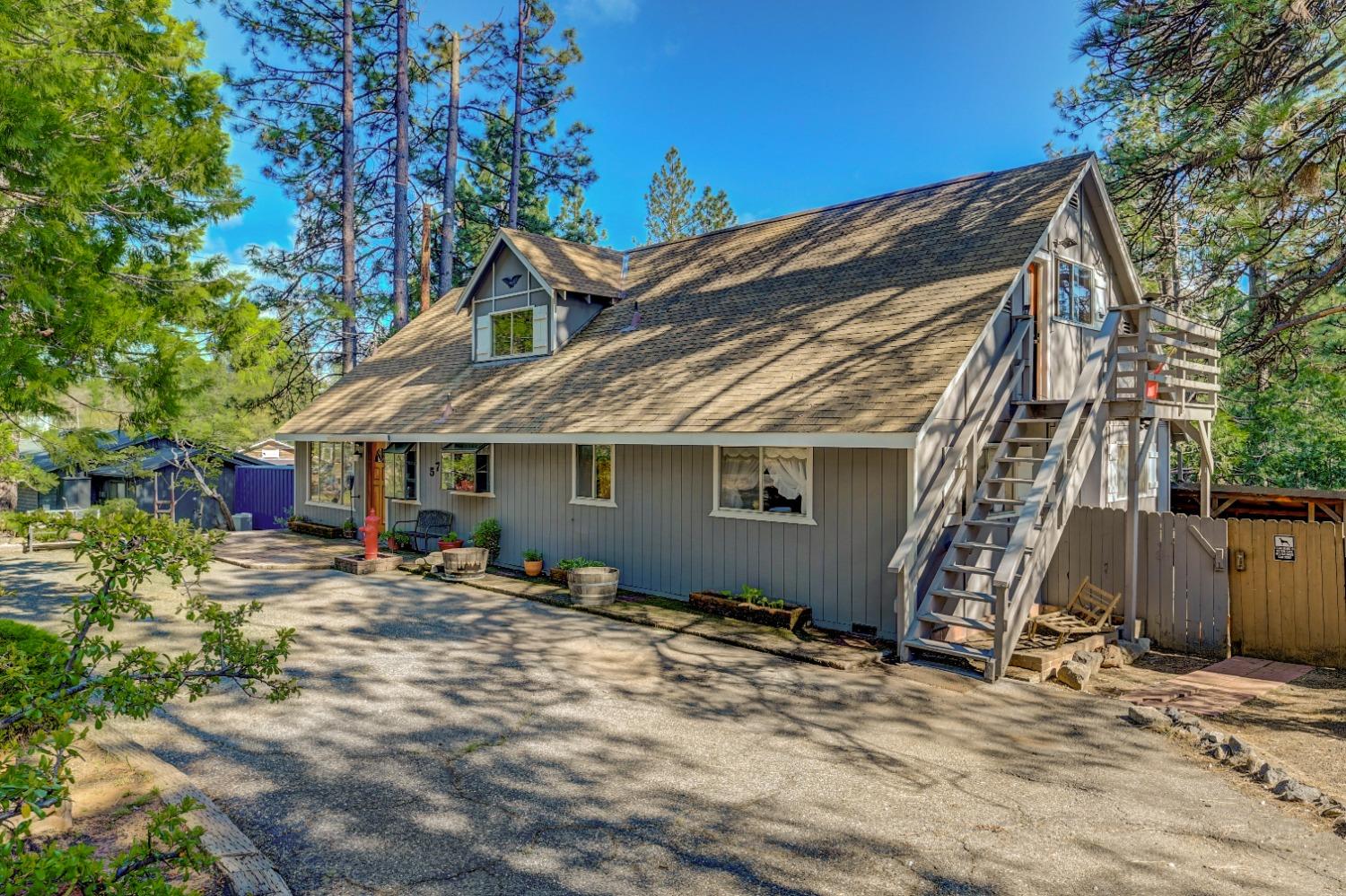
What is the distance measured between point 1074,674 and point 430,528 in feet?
38.2

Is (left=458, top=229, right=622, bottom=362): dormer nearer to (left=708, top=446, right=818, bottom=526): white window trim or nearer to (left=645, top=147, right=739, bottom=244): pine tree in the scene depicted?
(left=708, top=446, right=818, bottom=526): white window trim

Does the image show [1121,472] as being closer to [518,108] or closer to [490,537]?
[490,537]

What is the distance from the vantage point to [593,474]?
500 inches

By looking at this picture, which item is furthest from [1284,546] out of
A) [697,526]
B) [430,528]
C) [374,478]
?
→ [374,478]

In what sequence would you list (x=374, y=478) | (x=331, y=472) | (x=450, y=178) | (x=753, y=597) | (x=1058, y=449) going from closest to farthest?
(x=1058, y=449)
(x=753, y=597)
(x=374, y=478)
(x=331, y=472)
(x=450, y=178)

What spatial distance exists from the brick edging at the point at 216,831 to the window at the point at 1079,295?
1145 cm

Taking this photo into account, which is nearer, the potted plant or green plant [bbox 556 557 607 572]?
the potted plant

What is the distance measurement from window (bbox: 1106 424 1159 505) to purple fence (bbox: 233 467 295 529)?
2352 cm

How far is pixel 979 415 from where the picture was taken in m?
9.61

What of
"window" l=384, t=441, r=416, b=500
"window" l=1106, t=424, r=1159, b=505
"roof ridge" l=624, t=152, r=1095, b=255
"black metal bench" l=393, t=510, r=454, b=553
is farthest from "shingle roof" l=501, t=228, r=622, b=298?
"window" l=1106, t=424, r=1159, b=505

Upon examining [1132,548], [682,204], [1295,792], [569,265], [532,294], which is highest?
[682,204]

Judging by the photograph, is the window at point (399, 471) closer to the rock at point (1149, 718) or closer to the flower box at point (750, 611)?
the flower box at point (750, 611)

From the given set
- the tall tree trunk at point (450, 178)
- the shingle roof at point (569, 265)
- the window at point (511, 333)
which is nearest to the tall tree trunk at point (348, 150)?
the tall tree trunk at point (450, 178)

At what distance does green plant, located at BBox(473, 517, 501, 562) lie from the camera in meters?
14.1
